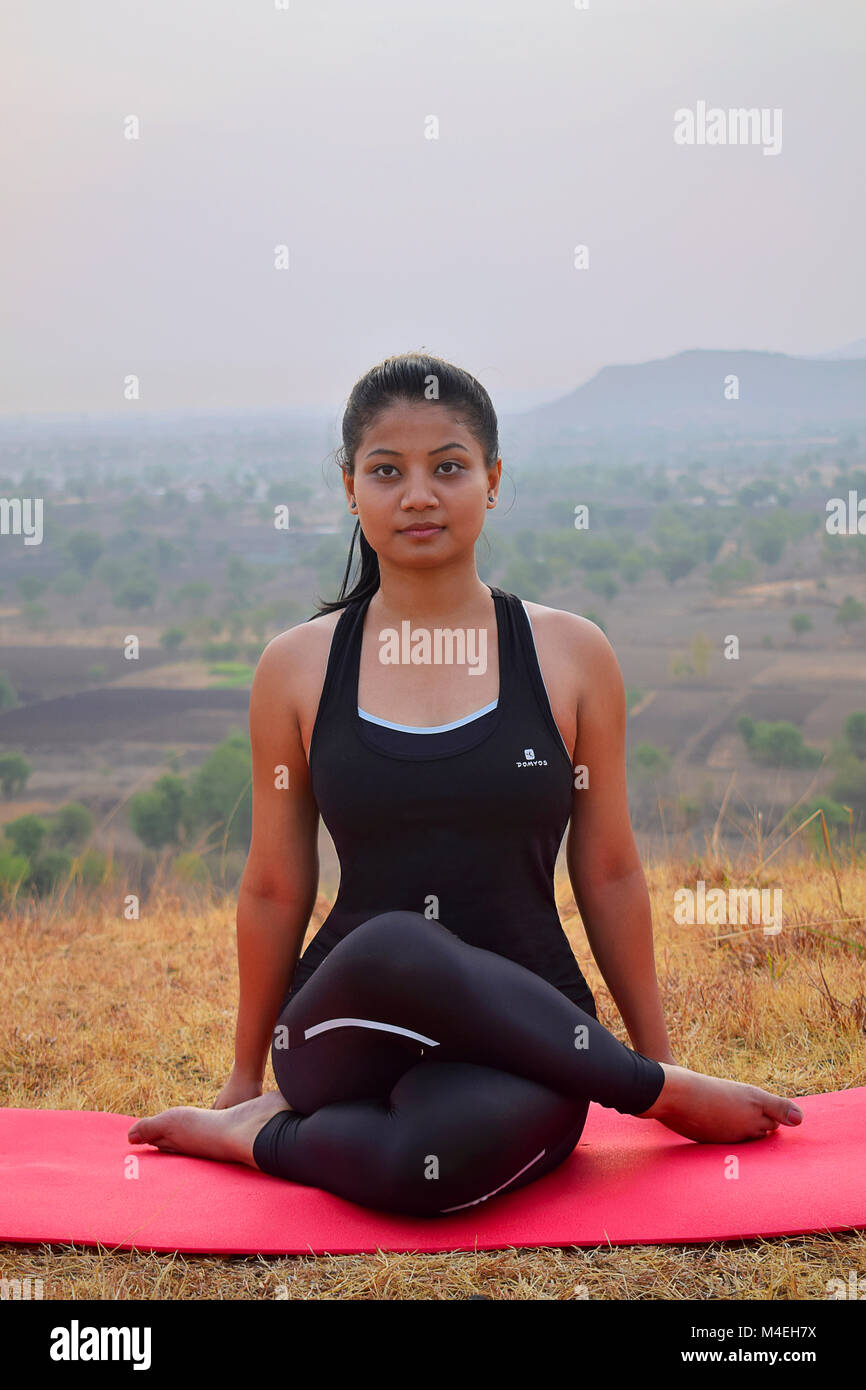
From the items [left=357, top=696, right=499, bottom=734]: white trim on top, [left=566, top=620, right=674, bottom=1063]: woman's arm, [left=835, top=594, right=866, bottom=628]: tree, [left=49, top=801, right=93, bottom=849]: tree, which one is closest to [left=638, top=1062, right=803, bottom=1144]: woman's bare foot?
[left=566, top=620, right=674, bottom=1063]: woman's arm

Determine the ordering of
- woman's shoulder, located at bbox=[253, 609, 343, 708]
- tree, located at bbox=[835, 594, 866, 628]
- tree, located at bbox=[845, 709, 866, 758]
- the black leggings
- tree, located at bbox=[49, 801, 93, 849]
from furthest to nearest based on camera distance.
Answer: tree, located at bbox=[835, 594, 866, 628], tree, located at bbox=[49, 801, 93, 849], tree, located at bbox=[845, 709, 866, 758], woman's shoulder, located at bbox=[253, 609, 343, 708], the black leggings

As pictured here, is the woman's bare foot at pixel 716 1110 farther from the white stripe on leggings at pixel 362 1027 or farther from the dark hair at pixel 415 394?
the dark hair at pixel 415 394

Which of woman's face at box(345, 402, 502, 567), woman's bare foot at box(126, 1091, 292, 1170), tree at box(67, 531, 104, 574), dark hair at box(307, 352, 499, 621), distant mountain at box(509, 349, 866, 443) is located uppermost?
distant mountain at box(509, 349, 866, 443)

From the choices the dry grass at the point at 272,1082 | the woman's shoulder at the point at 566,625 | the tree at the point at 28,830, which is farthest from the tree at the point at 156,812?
the woman's shoulder at the point at 566,625

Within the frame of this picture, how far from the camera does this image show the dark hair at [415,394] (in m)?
2.09

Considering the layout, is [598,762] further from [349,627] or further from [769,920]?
[769,920]

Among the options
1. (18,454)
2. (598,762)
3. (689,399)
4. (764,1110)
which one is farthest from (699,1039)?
(689,399)

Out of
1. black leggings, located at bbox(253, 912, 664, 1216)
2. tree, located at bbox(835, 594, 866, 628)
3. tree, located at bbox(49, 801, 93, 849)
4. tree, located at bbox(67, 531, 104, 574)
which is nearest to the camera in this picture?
black leggings, located at bbox(253, 912, 664, 1216)

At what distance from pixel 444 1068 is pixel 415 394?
45.6 inches

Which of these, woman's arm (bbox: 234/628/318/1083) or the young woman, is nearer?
the young woman

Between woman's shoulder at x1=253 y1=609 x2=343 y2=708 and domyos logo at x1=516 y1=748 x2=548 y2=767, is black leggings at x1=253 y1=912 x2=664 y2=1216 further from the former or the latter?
woman's shoulder at x1=253 y1=609 x2=343 y2=708

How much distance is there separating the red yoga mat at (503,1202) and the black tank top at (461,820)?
1.02ft

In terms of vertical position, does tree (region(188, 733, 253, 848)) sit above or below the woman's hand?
above

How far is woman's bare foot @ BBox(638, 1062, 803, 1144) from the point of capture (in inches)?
78.2
